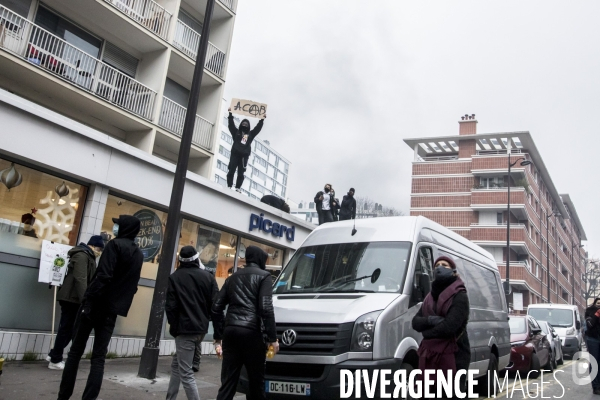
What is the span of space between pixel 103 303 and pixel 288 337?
204 centimetres

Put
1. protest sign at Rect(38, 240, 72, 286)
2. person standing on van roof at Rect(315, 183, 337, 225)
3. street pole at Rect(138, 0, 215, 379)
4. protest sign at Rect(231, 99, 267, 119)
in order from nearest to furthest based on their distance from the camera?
street pole at Rect(138, 0, 215, 379), protest sign at Rect(38, 240, 72, 286), protest sign at Rect(231, 99, 267, 119), person standing on van roof at Rect(315, 183, 337, 225)

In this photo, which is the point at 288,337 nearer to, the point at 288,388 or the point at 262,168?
the point at 288,388

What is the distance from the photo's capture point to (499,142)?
53.7m

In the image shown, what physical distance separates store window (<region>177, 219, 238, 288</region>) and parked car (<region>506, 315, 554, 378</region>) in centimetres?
716

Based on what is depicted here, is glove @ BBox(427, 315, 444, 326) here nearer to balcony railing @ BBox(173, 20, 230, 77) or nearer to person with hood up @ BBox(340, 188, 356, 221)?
person with hood up @ BBox(340, 188, 356, 221)

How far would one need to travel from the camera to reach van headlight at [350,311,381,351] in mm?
5508

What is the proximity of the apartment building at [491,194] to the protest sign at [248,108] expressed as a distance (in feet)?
129

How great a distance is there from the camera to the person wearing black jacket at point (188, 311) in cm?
557

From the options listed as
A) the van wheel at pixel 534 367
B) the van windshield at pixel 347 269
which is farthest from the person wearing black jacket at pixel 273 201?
the van windshield at pixel 347 269

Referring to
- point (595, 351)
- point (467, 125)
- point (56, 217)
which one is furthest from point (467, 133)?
point (56, 217)

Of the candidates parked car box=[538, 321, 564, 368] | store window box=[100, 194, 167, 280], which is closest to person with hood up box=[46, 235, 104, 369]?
store window box=[100, 194, 167, 280]

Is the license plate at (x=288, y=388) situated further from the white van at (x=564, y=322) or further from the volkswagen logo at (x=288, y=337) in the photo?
the white van at (x=564, y=322)

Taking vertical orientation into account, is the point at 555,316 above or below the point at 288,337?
above

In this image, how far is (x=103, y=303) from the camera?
5395 millimetres
